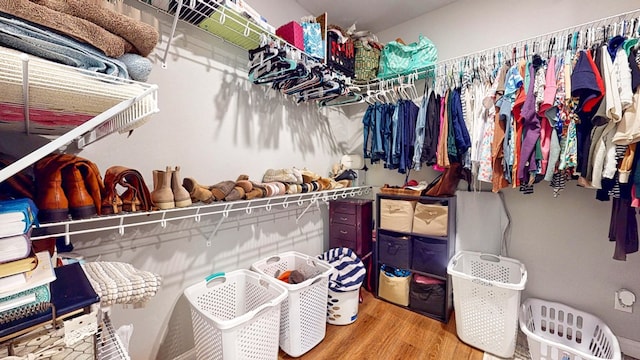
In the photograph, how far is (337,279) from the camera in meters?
1.91

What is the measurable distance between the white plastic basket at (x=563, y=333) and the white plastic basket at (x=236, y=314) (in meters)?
1.49

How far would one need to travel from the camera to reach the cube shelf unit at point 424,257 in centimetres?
192

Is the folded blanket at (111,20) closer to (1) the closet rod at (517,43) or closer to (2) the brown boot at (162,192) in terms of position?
(2) the brown boot at (162,192)

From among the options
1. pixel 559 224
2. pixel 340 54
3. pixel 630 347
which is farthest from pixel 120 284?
pixel 630 347

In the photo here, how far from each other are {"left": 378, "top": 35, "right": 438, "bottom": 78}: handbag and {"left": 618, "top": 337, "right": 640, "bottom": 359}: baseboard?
232 cm

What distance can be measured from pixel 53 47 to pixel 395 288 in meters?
2.33

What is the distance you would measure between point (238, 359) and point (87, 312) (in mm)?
849

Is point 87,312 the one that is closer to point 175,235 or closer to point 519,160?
point 175,235

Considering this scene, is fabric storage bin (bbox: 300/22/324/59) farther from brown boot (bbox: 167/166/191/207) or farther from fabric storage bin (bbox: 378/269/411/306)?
fabric storage bin (bbox: 378/269/411/306)

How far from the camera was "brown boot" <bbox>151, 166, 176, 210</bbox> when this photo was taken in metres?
1.15

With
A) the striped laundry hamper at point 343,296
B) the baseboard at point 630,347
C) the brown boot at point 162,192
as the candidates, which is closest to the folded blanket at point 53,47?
the brown boot at point 162,192

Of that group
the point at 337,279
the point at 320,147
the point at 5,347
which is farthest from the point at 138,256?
the point at 320,147

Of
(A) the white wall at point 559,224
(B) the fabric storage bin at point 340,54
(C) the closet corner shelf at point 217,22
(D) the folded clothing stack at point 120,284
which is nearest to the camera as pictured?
(D) the folded clothing stack at point 120,284

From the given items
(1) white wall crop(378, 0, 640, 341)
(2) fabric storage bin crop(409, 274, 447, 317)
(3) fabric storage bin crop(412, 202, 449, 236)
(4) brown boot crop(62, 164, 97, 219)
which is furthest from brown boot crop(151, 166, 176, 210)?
(1) white wall crop(378, 0, 640, 341)
